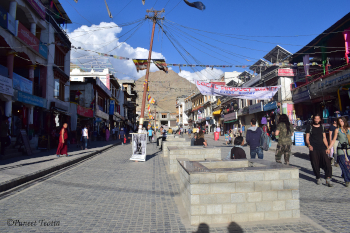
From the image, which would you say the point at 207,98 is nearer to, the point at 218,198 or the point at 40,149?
the point at 40,149

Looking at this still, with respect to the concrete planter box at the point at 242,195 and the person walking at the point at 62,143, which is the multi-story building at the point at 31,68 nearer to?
the person walking at the point at 62,143

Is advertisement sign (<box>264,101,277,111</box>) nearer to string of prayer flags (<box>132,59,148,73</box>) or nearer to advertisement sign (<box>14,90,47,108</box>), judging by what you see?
string of prayer flags (<box>132,59,148,73</box>)

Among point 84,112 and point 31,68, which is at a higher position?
point 31,68

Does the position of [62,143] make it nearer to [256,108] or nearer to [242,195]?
[242,195]

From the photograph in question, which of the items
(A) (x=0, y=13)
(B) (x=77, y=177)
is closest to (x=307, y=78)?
(B) (x=77, y=177)

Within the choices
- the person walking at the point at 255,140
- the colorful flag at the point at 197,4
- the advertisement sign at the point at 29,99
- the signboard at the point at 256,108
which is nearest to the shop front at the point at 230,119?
the signboard at the point at 256,108

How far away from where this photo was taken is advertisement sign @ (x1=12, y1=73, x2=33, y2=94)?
14.1m

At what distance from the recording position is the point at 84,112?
26.9 m

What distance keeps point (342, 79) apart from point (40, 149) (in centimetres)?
1887

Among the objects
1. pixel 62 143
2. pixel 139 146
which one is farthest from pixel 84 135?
pixel 139 146

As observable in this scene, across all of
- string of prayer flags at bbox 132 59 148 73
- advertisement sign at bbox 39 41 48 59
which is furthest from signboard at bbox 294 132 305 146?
advertisement sign at bbox 39 41 48 59

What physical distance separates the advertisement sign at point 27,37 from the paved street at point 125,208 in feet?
37.1

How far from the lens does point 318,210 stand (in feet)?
13.9

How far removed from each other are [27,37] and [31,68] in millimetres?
2221
